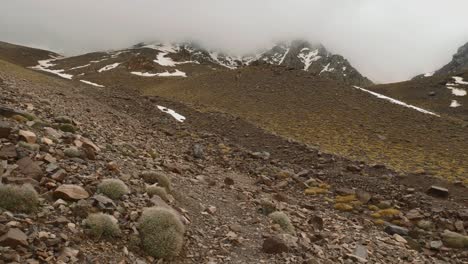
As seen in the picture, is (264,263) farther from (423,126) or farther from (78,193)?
(423,126)

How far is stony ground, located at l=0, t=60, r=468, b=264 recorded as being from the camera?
8656 mm

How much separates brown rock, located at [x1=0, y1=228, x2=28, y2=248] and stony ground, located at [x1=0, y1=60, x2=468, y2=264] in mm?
22

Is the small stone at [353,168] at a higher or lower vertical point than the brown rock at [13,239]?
lower

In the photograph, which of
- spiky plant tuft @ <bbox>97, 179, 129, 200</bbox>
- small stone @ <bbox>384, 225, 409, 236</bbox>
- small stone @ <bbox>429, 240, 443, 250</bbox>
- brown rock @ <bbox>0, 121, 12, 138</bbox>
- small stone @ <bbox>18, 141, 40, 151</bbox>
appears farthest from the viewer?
small stone @ <bbox>384, 225, 409, 236</bbox>

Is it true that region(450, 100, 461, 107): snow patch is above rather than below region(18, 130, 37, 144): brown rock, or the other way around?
below

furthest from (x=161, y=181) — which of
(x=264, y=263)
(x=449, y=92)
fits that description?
(x=449, y=92)

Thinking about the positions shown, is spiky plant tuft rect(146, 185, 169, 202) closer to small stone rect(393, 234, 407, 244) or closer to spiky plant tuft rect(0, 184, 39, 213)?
spiky plant tuft rect(0, 184, 39, 213)

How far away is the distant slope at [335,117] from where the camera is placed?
95.7ft

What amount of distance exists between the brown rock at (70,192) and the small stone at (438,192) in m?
15.8

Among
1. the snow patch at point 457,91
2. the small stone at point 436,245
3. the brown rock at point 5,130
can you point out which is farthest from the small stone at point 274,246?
the snow patch at point 457,91

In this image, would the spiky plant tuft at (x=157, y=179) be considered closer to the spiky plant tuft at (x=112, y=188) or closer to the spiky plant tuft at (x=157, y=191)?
the spiky plant tuft at (x=157, y=191)

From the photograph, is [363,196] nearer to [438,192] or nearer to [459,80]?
[438,192]

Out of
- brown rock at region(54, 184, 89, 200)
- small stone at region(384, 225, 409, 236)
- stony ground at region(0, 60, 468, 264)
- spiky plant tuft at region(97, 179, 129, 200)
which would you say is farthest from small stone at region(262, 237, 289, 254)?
small stone at region(384, 225, 409, 236)

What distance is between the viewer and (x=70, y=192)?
962 cm
